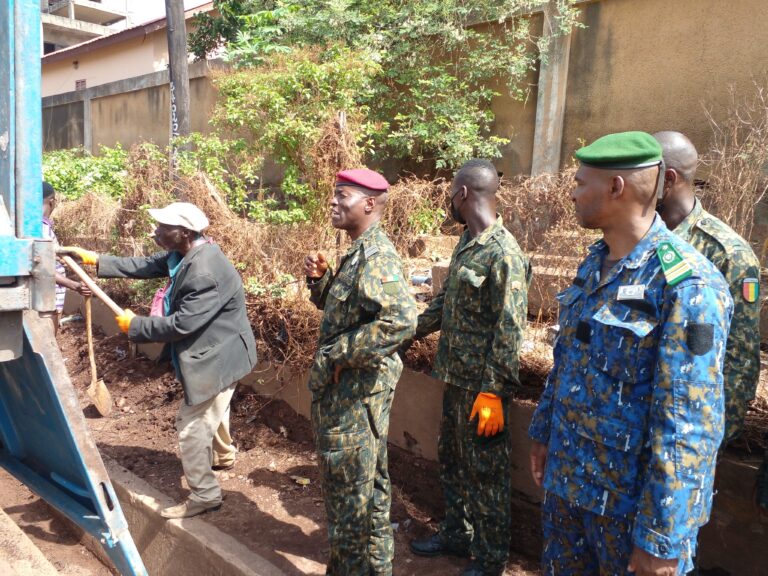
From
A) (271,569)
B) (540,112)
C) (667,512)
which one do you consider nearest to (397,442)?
(271,569)

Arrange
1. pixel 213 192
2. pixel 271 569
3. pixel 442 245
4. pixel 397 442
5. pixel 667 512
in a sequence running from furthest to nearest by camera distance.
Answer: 1. pixel 442 245
2. pixel 213 192
3. pixel 397 442
4. pixel 271 569
5. pixel 667 512

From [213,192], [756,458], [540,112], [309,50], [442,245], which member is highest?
[309,50]

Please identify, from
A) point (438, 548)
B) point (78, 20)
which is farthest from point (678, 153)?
point (78, 20)

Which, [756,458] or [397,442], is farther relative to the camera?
[397,442]

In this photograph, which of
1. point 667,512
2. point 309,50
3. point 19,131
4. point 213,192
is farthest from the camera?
point 309,50

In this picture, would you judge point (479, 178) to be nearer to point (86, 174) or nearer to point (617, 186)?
point (617, 186)

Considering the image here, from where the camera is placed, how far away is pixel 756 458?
2.70 meters

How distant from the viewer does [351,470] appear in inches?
111

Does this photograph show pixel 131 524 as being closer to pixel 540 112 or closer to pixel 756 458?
pixel 756 458

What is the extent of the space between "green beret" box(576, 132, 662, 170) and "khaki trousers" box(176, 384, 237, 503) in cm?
269

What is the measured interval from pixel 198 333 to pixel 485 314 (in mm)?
1659

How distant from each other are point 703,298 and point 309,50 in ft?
21.5

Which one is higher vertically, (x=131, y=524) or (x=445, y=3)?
(x=445, y=3)

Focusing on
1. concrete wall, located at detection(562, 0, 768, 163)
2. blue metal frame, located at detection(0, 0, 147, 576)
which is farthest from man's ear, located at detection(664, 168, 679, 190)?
concrete wall, located at detection(562, 0, 768, 163)
